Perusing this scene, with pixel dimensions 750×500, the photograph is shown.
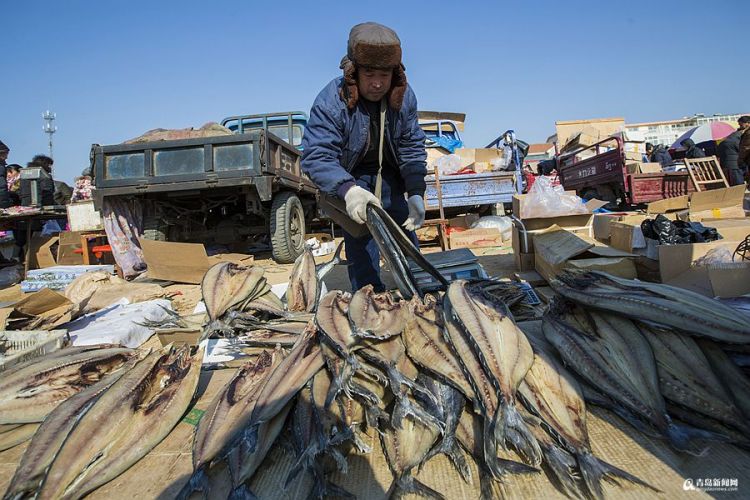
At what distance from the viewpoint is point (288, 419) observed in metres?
1.70

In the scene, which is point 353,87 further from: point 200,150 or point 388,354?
point 200,150

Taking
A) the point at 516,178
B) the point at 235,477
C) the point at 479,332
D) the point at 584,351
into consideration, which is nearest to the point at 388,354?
the point at 479,332

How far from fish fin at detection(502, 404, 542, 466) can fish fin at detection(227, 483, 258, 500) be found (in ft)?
2.86

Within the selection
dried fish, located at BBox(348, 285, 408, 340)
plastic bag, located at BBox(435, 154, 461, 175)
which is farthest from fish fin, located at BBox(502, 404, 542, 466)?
plastic bag, located at BBox(435, 154, 461, 175)

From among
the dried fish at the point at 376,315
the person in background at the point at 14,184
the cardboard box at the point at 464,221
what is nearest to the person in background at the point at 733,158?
the cardboard box at the point at 464,221

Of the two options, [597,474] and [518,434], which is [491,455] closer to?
[518,434]

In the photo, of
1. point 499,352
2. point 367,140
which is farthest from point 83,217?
point 499,352

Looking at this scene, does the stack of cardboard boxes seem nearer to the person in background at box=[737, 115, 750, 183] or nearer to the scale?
the person in background at box=[737, 115, 750, 183]

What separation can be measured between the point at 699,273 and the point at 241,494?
3.58 meters

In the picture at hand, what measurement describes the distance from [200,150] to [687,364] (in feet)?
22.4

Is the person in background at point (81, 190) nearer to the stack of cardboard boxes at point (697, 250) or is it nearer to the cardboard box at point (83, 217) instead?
the cardboard box at point (83, 217)

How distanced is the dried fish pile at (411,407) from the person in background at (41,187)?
10.8 m

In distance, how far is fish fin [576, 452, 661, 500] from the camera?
1.28 metres

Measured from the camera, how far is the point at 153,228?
22.3ft
